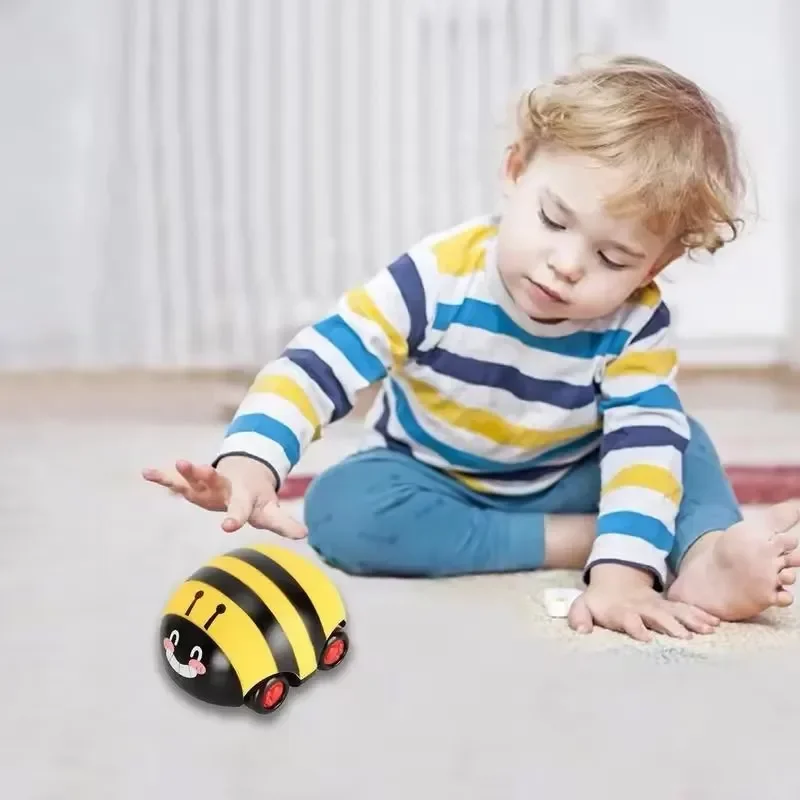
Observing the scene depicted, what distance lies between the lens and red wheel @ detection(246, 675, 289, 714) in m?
0.65

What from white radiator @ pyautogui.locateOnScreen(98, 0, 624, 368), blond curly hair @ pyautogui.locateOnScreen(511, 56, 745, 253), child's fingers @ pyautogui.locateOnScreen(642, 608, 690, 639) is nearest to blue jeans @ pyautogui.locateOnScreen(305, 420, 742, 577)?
child's fingers @ pyautogui.locateOnScreen(642, 608, 690, 639)

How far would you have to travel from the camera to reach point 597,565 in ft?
2.80

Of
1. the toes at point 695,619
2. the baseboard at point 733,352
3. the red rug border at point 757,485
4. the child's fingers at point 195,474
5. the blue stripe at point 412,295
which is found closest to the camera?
the child's fingers at point 195,474

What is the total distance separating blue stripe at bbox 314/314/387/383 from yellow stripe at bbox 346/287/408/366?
15 mm

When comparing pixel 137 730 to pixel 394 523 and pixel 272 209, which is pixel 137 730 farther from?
pixel 272 209

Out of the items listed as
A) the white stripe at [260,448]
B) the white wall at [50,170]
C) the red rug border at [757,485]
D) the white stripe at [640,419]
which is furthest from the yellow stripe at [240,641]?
the white wall at [50,170]

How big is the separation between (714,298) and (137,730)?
5.32 feet

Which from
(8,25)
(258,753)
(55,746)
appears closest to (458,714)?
(258,753)

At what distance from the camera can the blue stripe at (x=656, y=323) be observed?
91cm

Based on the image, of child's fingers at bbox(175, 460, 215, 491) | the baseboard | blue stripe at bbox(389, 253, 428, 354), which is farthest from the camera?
the baseboard

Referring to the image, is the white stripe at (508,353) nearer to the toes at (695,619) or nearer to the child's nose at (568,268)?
the child's nose at (568,268)

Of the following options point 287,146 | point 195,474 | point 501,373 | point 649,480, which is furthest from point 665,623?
point 287,146

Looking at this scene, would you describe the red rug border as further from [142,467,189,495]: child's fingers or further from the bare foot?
[142,467,189,495]: child's fingers

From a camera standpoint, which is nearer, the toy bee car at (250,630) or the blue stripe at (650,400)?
the toy bee car at (250,630)
